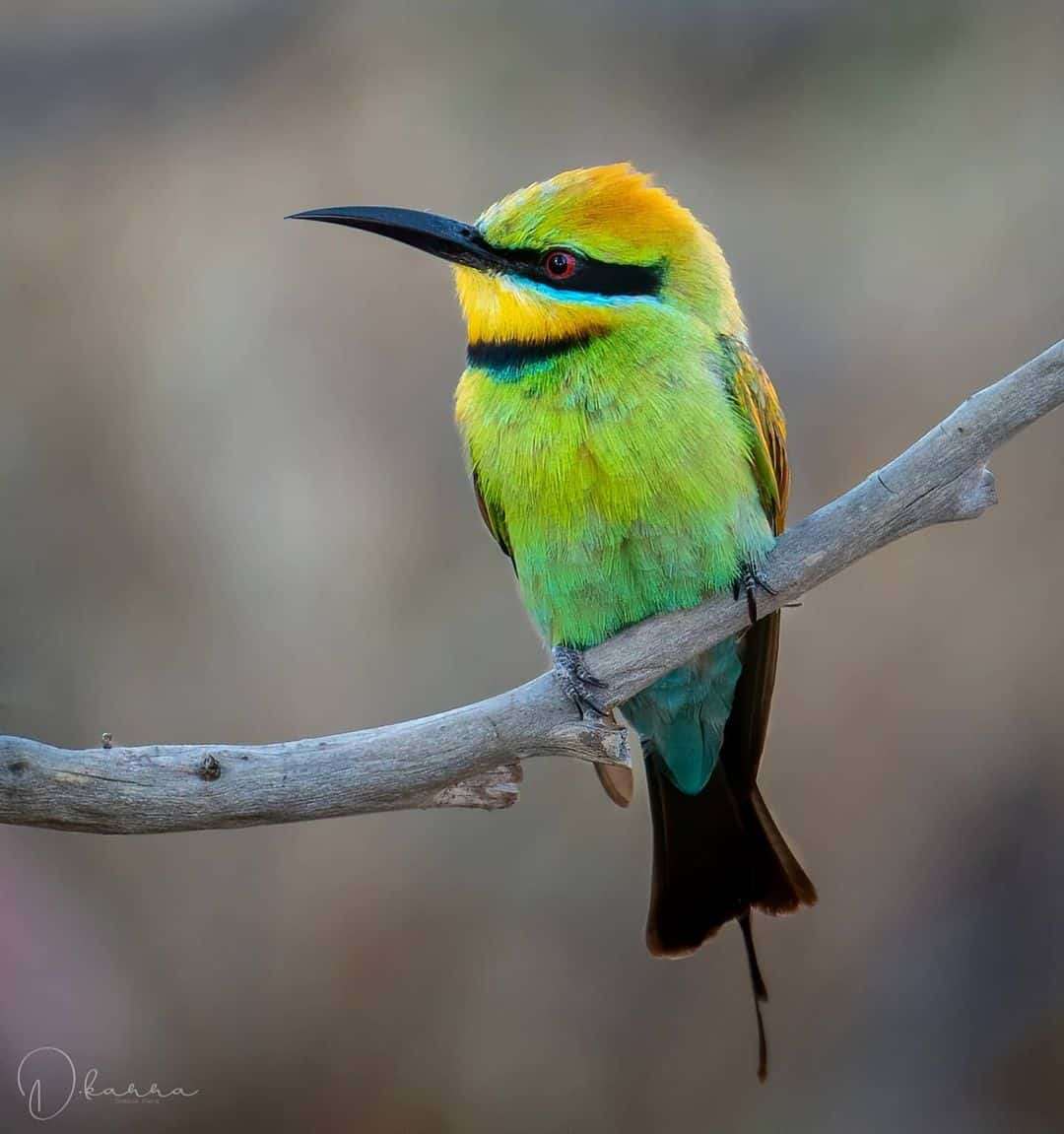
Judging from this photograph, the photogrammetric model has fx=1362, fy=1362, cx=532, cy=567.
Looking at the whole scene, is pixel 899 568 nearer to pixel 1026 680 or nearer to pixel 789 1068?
pixel 1026 680

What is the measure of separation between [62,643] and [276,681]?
44 centimetres

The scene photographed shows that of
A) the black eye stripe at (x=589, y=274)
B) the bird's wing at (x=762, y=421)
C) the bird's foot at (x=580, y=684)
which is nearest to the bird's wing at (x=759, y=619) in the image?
the bird's wing at (x=762, y=421)

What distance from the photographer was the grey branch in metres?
1.43

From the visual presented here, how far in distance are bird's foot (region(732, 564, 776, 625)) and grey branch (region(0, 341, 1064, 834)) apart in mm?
42

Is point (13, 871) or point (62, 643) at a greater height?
point (62, 643)

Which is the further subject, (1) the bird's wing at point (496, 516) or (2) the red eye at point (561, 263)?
(1) the bird's wing at point (496, 516)

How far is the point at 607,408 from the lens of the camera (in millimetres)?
1650

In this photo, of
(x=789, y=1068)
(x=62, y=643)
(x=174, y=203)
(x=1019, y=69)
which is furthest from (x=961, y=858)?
(x=174, y=203)

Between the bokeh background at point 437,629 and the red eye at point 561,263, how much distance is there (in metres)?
1.10

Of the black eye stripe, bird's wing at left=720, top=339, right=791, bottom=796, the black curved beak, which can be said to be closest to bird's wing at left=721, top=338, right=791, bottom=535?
bird's wing at left=720, top=339, right=791, bottom=796

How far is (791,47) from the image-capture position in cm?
298

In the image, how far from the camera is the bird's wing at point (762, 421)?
1.74 metres

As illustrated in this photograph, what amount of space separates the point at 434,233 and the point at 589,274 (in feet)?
0.67

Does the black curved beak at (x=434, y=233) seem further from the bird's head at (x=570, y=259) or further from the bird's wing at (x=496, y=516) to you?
the bird's wing at (x=496, y=516)
